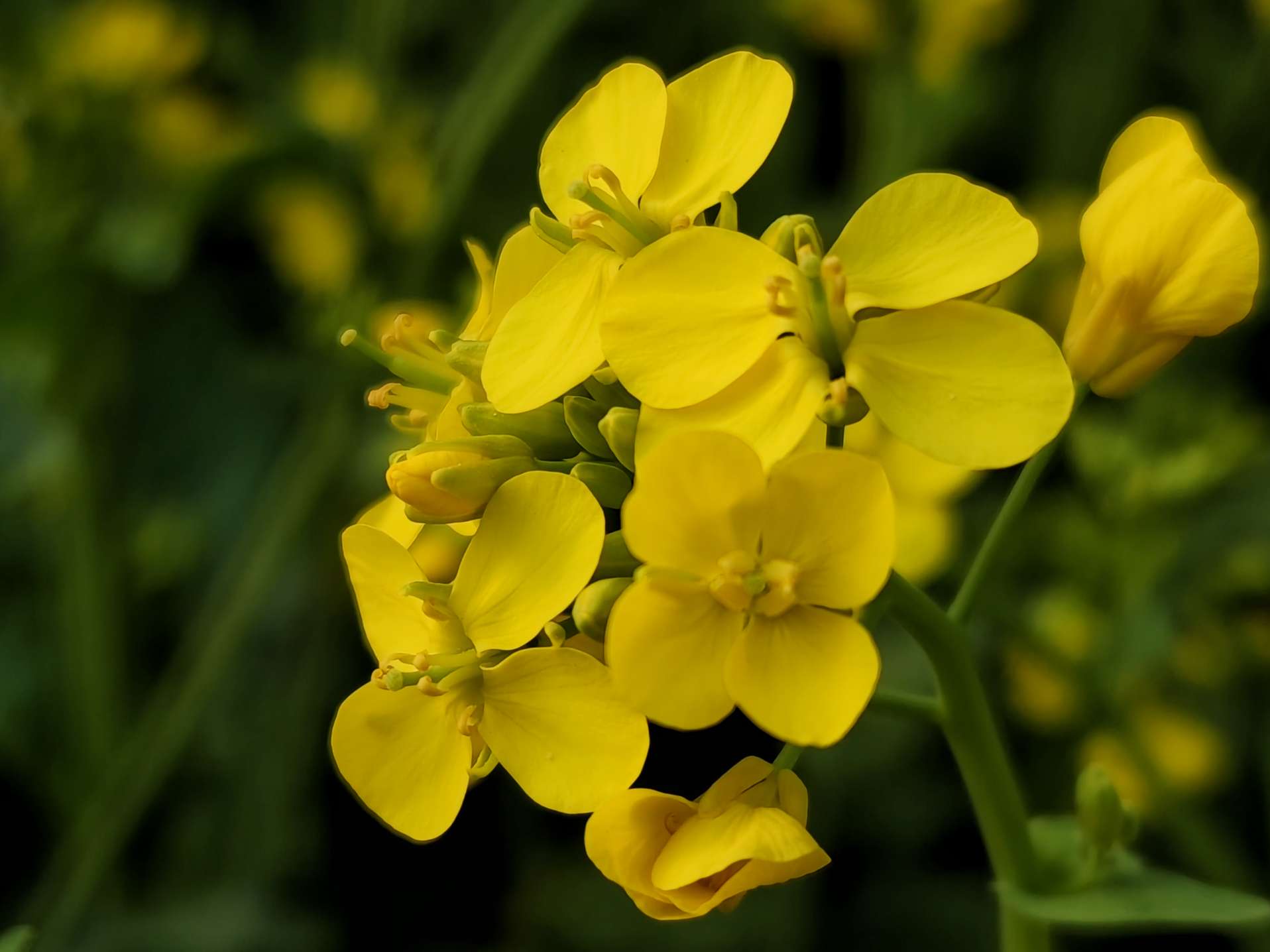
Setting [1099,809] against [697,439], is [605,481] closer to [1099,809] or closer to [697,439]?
[697,439]

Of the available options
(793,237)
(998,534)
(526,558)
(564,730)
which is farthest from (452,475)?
(998,534)

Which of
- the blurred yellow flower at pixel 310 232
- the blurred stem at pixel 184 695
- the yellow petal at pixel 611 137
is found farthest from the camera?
→ the blurred yellow flower at pixel 310 232

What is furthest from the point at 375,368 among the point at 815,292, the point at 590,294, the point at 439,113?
the point at 815,292

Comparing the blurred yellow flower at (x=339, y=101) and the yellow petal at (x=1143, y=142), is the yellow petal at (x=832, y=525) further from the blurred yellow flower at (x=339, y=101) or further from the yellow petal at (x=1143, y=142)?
the blurred yellow flower at (x=339, y=101)

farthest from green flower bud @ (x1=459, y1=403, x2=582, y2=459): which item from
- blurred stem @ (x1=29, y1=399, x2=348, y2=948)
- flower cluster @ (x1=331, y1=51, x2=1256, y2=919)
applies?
blurred stem @ (x1=29, y1=399, x2=348, y2=948)

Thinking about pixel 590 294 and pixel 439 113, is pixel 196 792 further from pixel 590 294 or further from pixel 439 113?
pixel 590 294

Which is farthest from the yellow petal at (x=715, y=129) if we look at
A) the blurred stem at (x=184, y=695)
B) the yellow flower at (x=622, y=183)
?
the blurred stem at (x=184, y=695)
